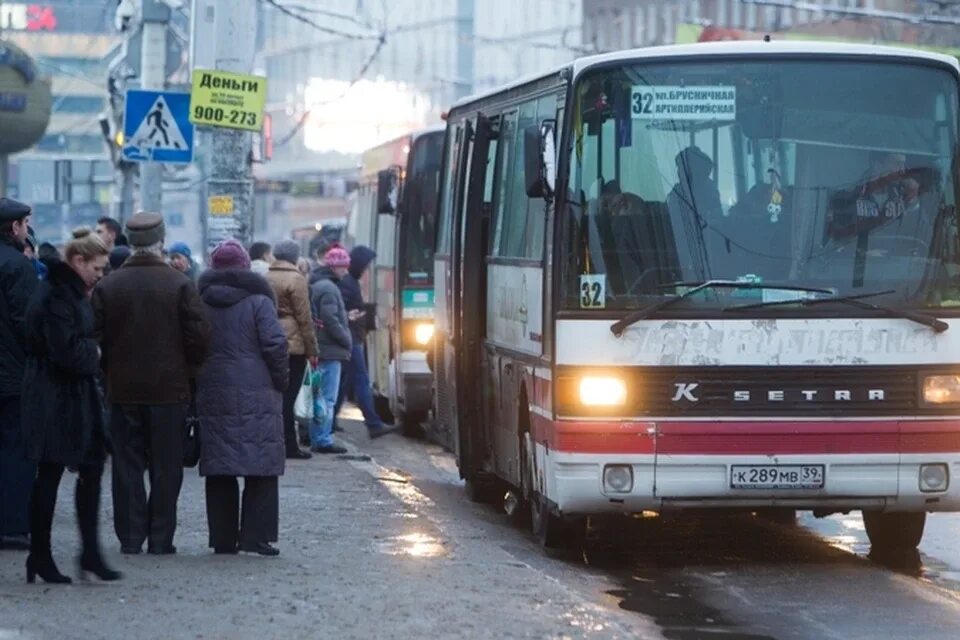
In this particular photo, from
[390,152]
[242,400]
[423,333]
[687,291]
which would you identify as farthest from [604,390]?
[390,152]

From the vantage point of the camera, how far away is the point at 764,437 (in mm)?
12336

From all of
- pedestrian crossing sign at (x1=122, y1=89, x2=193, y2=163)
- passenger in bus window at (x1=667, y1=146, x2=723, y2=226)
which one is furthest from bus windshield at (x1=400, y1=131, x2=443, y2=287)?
passenger in bus window at (x1=667, y1=146, x2=723, y2=226)

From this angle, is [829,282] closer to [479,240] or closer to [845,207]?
[845,207]

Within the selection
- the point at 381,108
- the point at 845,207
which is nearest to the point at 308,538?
the point at 845,207

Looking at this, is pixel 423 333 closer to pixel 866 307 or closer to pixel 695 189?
pixel 695 189

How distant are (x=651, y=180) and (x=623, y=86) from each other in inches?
21.0

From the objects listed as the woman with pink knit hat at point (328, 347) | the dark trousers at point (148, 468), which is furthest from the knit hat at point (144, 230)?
the woman with pink knit hat at point (328, 347)

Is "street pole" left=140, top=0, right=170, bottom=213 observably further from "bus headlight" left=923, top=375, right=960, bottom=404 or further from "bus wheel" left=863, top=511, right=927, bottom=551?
"bus headlight" left=923, top=375, right=960, bottom=404

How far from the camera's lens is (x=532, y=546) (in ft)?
45.8

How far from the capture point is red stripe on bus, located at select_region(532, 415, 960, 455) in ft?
40.4

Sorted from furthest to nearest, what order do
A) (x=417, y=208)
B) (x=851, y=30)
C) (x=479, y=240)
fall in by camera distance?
(x=851, y=30) → (x=417, y=208) → (x=479, y=240)

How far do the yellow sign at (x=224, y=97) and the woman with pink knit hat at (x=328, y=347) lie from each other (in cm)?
213

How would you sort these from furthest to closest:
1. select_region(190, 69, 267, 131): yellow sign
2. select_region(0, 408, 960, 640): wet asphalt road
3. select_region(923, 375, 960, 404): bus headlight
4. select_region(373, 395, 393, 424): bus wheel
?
1. select_region(373, 395, 393, 424): bus wheel
2. select_region(190, 69, 267, 131): yellow sign
3. select_region(923, 375, 960, 404): bus headlight
4. select_region(0, 408, 960, 640): wet asphalt road

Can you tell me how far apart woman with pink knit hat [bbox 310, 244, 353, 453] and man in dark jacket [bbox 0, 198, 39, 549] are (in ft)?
27.4
